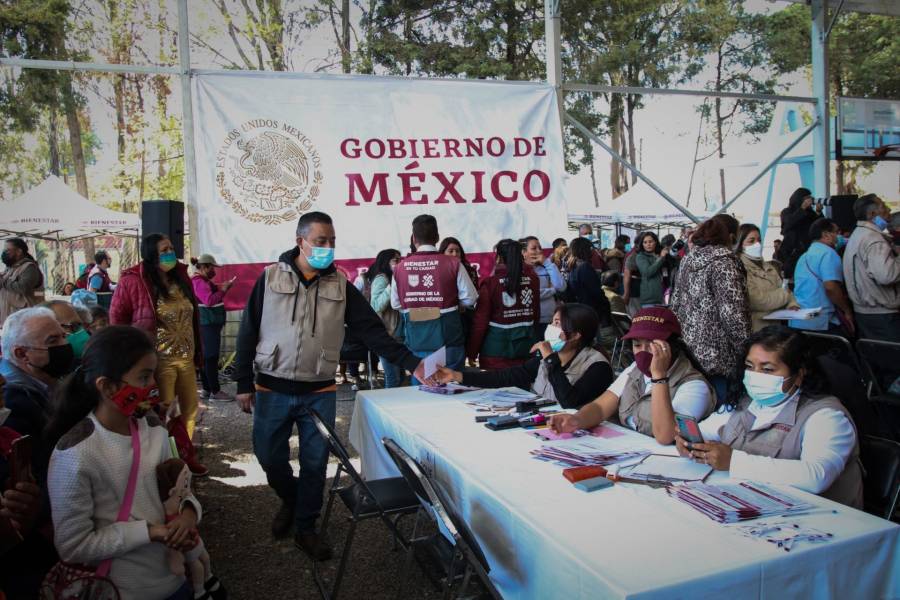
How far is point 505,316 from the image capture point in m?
5.20

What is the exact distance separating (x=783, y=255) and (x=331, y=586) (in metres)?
6.00

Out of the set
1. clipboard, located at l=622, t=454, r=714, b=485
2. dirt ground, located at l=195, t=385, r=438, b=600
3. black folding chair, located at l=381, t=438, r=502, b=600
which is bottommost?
dirt ground, located at l=195, t=385, r=438, b=600

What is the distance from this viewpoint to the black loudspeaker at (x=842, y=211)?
7477 mm

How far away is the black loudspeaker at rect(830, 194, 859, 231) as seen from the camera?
24.5ft

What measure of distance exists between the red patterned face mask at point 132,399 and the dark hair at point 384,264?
429 cm

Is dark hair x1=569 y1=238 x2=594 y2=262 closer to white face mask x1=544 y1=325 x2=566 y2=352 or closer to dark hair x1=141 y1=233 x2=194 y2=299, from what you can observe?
white face mask x1=544 y1=325 x2=566 y2=352

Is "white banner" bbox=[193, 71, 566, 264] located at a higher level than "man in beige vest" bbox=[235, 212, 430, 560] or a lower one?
higher

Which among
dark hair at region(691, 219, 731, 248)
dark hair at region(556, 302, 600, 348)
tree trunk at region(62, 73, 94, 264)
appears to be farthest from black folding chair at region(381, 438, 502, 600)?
tree trunk at region(62, 73, 94, 264)

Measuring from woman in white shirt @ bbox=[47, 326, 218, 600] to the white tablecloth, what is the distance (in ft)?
3.25

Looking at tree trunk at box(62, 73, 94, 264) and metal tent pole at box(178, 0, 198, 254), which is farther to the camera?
tree trunk at box(62, 73, 94, 264)

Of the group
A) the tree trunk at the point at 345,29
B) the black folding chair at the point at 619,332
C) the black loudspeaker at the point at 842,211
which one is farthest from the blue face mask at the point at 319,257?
the tree trunk at the point at 345,29

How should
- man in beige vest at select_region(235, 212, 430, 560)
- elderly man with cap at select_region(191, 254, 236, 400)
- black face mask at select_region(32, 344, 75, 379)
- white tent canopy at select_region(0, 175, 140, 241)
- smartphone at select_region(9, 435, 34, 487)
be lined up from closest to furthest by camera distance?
smartphone at select_region(9, 435, 34, 487), black face mask at select_region(32, 344, 75, 379), man in beige vest at select_region(235, 212, 430, 560), elderly man with cap at select_region(191, 254, 236, 400), white tent canopy at select_region(0, 175, 140, 241)

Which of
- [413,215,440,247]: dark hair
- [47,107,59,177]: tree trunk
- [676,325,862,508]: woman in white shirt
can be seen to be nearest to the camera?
[676,325,862,508]: woman in white shirt

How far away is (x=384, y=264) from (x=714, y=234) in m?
3.25
